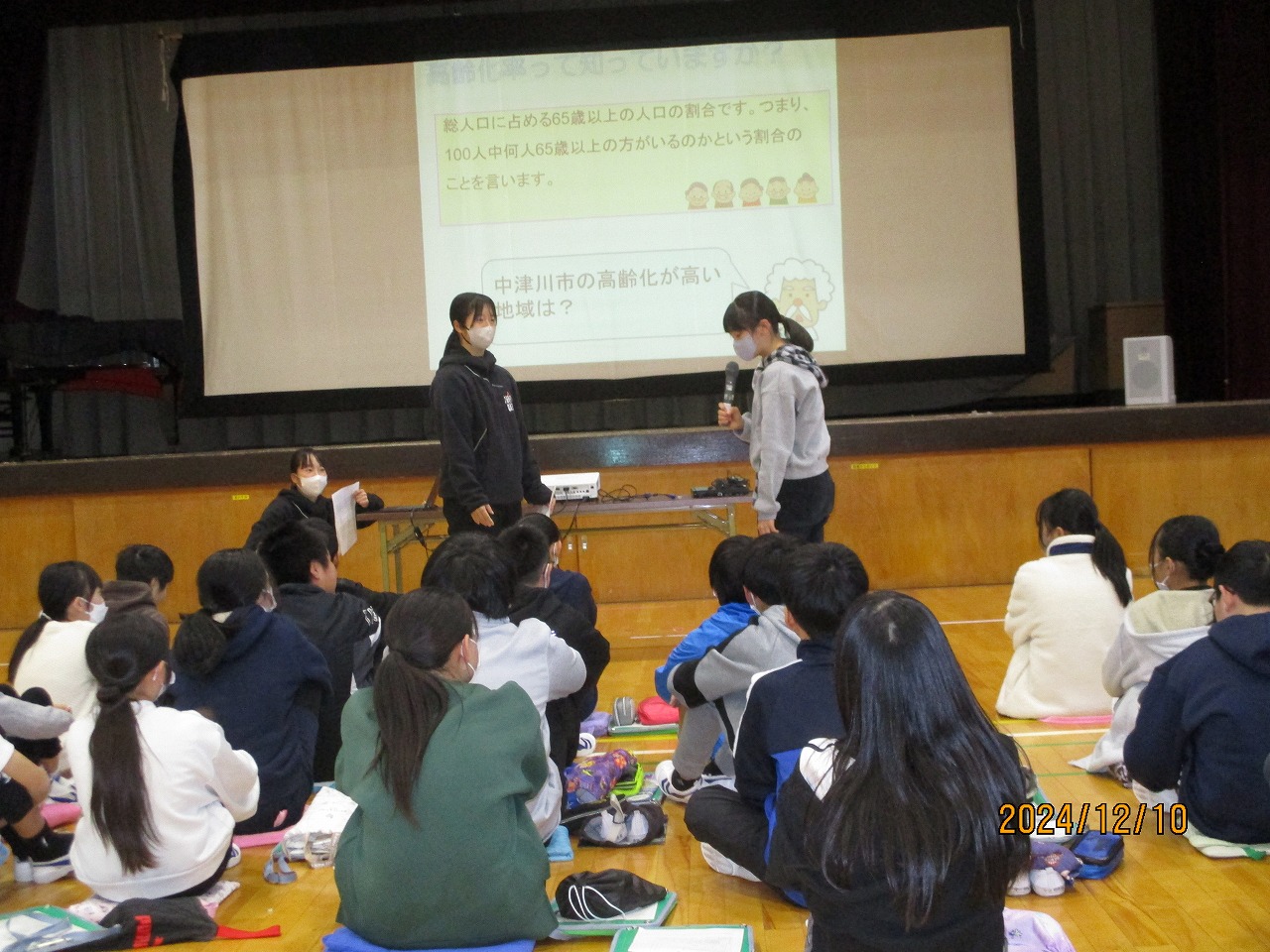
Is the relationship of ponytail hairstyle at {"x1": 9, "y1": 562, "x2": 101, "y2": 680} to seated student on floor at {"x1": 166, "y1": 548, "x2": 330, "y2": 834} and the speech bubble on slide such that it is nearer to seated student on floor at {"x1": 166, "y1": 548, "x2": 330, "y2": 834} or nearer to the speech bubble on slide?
seated student on floor at {"x1": 166, "y1": 548, "x2": 330, "y2": 834}

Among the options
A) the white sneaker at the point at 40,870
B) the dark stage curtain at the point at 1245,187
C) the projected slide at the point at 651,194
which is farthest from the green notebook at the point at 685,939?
the dark stage curtain at the point at 1245,187

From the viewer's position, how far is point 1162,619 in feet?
9.02

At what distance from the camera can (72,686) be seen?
317 centimetres

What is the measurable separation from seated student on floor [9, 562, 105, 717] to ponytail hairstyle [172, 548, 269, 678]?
0.48 metres

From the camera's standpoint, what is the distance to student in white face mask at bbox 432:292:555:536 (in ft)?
12.4

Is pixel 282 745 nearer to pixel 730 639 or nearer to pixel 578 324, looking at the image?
pixel 730 639

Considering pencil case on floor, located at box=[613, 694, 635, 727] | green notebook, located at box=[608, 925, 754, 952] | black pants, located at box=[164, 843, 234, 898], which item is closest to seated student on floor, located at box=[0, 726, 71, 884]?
black pants, located at box=[164, 843, 234, 898]

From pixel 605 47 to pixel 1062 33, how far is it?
282cm

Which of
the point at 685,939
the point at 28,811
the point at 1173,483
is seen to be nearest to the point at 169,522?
the point at 28,811

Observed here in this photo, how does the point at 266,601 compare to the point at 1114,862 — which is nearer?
the point at 1114,862

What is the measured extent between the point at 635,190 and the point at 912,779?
17.2 ft

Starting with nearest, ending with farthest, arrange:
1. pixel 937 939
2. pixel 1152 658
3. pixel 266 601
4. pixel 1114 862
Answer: pixel 937 939 < pixel 1114 862 < pixel 1152 658 < pixel 266 601

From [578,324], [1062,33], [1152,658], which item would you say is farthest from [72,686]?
[1062,33]
